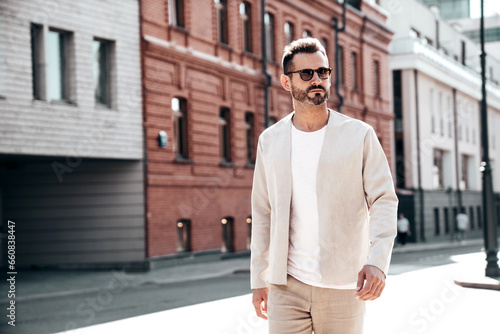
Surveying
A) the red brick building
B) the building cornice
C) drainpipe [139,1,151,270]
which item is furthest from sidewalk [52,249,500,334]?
the building cornice

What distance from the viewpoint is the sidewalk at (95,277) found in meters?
16.2

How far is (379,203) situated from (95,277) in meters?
16.2

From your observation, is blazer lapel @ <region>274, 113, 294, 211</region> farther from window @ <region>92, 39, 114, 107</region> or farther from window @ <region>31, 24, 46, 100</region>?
window @ <region>92, 39, 114, 107</region>

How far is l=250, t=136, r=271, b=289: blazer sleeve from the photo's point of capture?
402cm

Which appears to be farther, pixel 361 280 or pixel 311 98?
pixel 311 98

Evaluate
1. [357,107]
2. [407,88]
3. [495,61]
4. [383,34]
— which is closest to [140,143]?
→ [357,107]

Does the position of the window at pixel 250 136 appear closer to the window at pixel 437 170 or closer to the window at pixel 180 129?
the window at pixel 180 129

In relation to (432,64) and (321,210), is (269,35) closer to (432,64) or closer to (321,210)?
(432,64)

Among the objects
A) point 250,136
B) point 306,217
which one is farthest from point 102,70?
point 306,217

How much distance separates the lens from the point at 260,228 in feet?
13.2

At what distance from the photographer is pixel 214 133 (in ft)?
80.9

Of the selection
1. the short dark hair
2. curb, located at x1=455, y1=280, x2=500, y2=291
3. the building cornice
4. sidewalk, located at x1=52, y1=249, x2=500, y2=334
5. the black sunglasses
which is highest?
the building cornice

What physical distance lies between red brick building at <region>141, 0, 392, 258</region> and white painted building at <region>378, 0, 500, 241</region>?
12.3 metres

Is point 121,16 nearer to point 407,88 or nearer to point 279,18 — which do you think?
point 279,18
